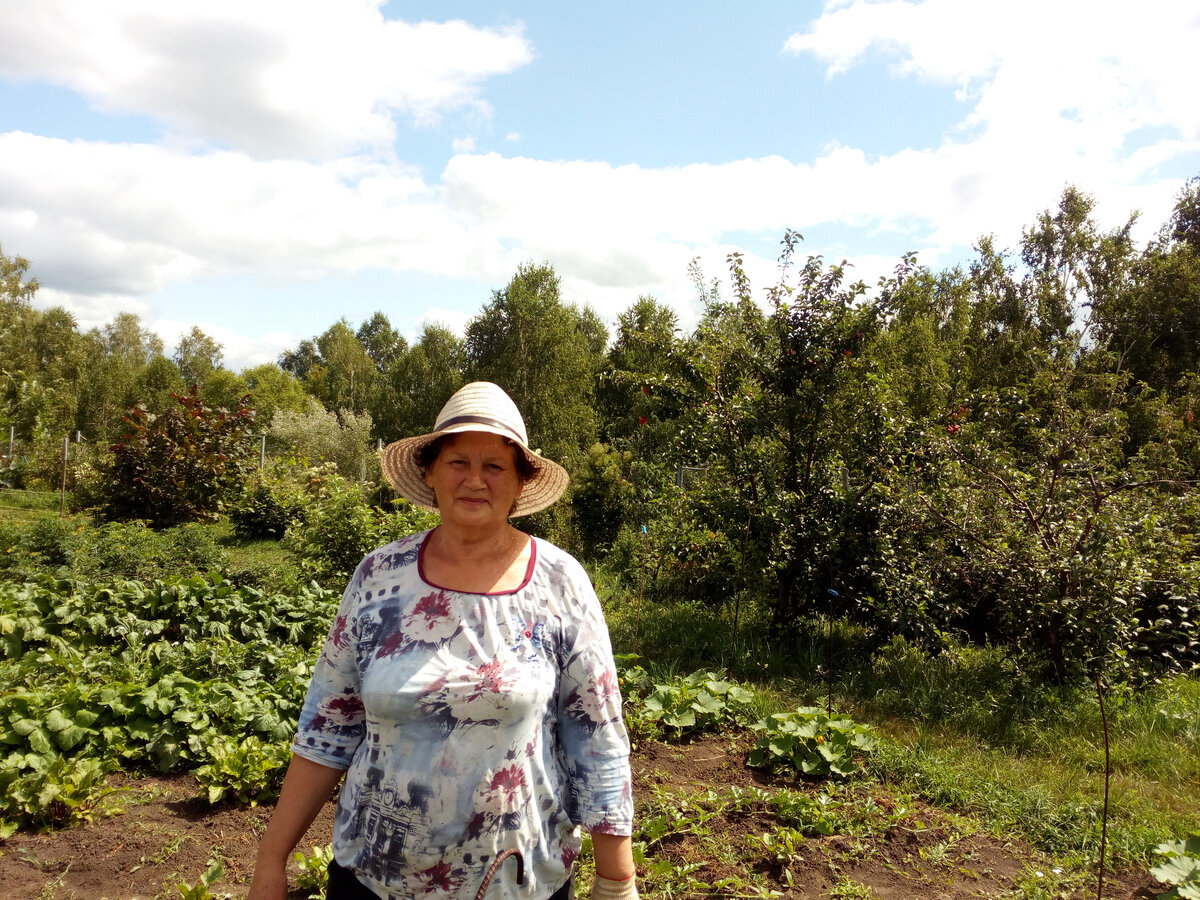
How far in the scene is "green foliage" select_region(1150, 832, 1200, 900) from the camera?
2.62m

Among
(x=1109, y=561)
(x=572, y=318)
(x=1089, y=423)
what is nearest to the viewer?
(x=1109, y=561)

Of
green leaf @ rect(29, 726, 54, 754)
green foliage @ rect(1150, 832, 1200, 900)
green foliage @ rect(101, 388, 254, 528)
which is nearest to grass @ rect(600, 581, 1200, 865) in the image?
green foliage @ rect(1150, 832, 1200, 900)

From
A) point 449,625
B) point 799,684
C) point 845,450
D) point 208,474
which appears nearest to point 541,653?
point 449,625

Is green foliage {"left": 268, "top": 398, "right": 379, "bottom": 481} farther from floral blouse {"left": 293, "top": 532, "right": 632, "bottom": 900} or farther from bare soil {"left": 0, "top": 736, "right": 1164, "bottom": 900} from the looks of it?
floral blouse {"left": 293, "top": 532, "right": 632, "bottom": 900}

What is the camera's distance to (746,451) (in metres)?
6.70

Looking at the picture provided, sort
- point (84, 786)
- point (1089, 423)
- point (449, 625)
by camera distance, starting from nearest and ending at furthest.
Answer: point (449, 625) → point (84, 786) → point (1089, 423)

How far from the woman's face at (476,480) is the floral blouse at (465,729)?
13 centimetres

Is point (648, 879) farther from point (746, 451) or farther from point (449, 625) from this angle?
point (746, 451)

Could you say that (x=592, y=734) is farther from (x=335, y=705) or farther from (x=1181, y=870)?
(x=1181, y=870)

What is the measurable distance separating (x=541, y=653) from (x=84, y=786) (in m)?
2.83

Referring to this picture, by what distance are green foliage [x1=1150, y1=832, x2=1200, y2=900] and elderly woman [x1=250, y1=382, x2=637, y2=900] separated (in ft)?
7.33

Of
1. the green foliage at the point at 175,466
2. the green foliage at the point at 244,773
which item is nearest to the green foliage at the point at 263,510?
the green foliage at the point at 175,466

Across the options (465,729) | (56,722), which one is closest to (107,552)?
(56,722)

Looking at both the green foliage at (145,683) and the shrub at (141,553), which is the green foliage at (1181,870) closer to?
the green foliage at (145,683)
